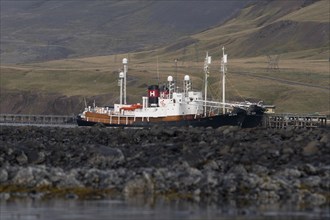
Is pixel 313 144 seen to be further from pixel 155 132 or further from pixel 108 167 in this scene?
pixel 155 132

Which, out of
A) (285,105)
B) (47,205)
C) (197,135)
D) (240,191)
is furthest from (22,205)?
(285,105)

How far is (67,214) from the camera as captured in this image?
44.7 meters

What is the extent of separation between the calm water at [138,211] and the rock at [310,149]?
1615cm

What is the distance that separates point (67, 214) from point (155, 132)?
4386 cm

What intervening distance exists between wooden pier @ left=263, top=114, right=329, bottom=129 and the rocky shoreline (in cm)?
4959

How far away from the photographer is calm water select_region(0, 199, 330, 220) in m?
44.2

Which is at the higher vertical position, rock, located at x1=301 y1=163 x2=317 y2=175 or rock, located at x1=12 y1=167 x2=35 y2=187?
rock, located at x1=301 y1=163 x2=317 y2=175

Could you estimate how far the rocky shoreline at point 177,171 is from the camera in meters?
49.9

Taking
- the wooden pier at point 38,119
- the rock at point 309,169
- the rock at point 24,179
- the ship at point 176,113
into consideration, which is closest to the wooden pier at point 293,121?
the ship at point 176,113

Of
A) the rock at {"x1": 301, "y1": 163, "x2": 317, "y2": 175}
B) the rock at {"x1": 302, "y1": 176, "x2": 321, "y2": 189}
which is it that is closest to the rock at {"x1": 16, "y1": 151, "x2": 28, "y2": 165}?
the rock at {"x1": 301, "y1": 163, "x2": 317, "y2": 175}

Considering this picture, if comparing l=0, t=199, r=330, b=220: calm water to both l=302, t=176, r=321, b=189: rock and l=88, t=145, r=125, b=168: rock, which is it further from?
l=88, t=145, r=125, b=168: rock

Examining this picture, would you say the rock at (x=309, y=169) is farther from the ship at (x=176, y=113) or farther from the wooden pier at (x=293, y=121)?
the wooden pier at (x=293, y=121)

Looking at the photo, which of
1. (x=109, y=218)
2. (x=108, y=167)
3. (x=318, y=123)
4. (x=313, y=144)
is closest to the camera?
(x=109, y=218)

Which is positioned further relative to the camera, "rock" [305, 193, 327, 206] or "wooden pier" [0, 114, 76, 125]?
"wooden pier" [0, 114, 76, 125]
